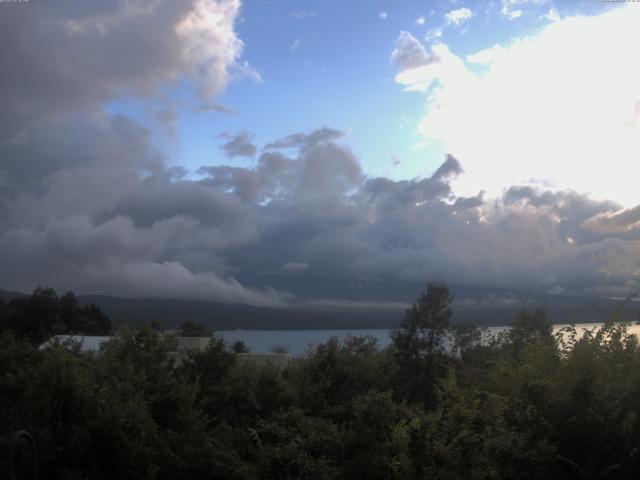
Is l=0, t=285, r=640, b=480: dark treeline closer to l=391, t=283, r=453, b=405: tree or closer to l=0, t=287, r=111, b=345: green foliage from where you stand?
l=391, t=283, r=453, b=405: tree

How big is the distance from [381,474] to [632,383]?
12.2ft

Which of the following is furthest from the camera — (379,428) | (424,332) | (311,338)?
(311,338)

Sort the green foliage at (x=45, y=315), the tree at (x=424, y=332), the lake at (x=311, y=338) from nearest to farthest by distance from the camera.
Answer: the lake at (x=311, y=338) < the tree at (x=424, y=332) < the green foliage at (x=45, y=315)

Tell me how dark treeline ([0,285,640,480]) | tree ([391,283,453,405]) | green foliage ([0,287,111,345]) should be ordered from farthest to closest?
green foliage ([0,287,111,345]) < tree ([391,283,453,405]) < dark treeline ([0,285,640,480])

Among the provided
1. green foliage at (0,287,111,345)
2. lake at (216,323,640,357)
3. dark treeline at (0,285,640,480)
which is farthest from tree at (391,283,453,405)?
green foliage at (0,287,111,345)

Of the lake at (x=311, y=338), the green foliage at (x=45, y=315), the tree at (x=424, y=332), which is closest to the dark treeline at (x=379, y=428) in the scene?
the lake at (x=311, y=338)

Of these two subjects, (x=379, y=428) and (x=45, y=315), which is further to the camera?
(x=45, y=315)

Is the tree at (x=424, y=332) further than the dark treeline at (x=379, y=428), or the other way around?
the tree at (x=424, y=332)

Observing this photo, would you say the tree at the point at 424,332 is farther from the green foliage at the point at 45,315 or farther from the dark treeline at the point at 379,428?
the green foliage at the point at 45,315

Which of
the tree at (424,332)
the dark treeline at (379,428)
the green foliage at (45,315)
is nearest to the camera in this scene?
the dark treeline at (379,428)

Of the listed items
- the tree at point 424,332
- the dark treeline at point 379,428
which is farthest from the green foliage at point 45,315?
the dark treeline at point 379,428

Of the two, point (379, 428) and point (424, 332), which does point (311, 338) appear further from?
point (379, 428)

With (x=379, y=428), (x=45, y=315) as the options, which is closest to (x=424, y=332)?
(x=379, y=428)

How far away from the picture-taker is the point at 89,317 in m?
83.6
